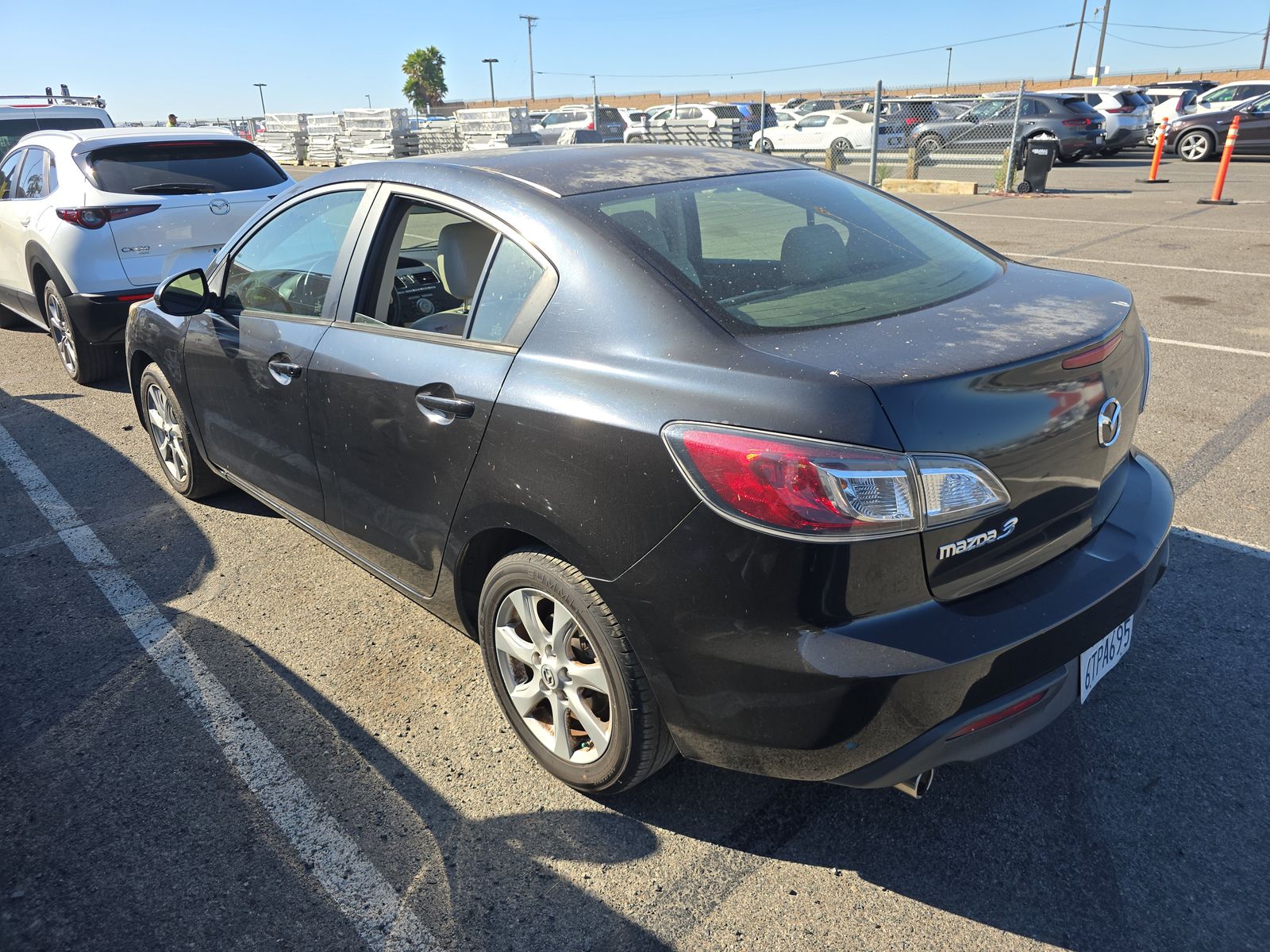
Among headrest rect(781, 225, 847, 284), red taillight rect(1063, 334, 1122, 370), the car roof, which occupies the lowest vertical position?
red taillight rect(1063, 334, 1122, 370)

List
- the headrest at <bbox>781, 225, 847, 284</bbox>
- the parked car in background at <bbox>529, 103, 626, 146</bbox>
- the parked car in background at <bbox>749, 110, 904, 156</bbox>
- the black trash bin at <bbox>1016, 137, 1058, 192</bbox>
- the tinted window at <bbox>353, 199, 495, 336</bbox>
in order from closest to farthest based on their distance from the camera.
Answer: the headrest at <bbox>781, 225, 847, 284</bbox>, the tinted window at <bbox>353, 199, 495, 336</bbox>, the black trash bin at <bbox>1016, 137, 1058, 192</bbox>, the parked car in background at <bbox>749, 110, 904, 156</bbox>, the parked car in background at <bbox>529, 103, 626, 146</bbox>

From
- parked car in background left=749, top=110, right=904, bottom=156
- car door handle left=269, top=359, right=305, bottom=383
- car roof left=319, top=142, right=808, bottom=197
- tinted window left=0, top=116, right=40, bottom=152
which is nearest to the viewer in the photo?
car roof left=319, top=142, right=808, bottom=197

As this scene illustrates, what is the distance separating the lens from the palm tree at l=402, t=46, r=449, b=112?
102 meters

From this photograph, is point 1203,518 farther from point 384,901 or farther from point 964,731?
point 384,901

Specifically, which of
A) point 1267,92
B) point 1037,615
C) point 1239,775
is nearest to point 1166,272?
point 1239,775

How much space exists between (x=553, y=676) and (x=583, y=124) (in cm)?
3137

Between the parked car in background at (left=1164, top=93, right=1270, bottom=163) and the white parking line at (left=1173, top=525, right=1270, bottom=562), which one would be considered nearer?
the white parking line at (left=1173, top=525, right=1270, bottom=562)

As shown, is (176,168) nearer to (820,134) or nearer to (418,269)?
(418,269)

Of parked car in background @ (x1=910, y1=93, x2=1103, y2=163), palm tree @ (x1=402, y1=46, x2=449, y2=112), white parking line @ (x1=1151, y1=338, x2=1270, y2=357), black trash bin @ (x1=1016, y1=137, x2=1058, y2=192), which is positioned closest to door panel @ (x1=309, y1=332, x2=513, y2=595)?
white parking line @ (x1=1151, y1=338, x2=1270, y2=357)

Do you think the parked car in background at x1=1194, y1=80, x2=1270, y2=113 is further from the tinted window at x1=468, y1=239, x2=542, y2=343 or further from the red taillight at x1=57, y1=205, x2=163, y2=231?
the tinted window at x1=468, y1=239, x2=542, y2=343

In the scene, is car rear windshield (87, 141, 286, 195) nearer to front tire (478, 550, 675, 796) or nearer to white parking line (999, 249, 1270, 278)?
front tire (478, 550, 675, 796)

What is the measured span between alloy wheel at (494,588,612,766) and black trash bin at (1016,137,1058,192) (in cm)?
1628

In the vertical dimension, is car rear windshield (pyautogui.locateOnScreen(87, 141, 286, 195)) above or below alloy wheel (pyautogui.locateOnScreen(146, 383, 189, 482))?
above

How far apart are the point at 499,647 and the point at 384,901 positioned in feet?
2.34
